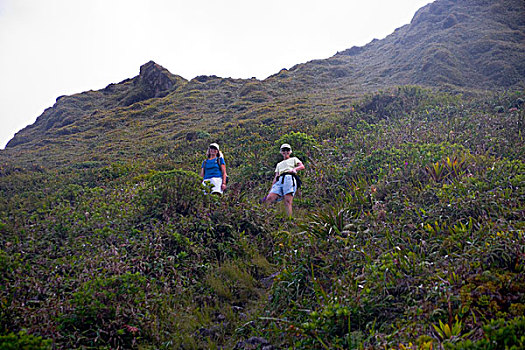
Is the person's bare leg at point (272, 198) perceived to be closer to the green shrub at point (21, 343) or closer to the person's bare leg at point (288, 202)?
the person's bare leg at point (288, 202)

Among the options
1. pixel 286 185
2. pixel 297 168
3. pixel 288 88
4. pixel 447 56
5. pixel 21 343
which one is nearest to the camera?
pixel 21 343

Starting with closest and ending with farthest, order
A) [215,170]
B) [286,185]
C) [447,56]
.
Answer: [286,185] < [215,170] < [447,56]

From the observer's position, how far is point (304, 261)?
404cm

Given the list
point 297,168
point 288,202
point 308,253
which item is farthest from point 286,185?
point 308,253

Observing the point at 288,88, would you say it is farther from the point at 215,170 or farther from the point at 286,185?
the point at 286,185

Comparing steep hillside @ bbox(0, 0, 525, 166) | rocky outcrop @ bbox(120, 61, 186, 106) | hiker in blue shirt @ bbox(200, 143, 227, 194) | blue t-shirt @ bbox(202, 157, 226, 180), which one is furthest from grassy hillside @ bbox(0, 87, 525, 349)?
rocky outcrop @ bbox(120, 61, 186, 106)

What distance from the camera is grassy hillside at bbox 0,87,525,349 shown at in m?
2.81

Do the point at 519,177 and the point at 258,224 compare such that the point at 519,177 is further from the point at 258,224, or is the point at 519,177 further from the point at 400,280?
the point at 258,224

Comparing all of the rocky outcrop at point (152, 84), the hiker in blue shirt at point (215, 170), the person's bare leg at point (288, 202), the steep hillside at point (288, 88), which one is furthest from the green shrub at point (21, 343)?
the rocky outcrop at point (152, 84)

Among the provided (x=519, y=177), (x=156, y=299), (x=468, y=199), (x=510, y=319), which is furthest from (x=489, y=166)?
(x=156, y=299)

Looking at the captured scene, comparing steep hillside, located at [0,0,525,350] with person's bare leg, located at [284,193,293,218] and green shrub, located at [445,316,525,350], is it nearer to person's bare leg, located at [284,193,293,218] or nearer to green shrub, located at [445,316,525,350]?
Answer: green shrub, located at [445,316,525,350]

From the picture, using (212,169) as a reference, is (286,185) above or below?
below

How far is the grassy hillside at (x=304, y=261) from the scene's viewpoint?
9.23 feet

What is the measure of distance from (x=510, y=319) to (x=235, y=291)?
2893 mm
